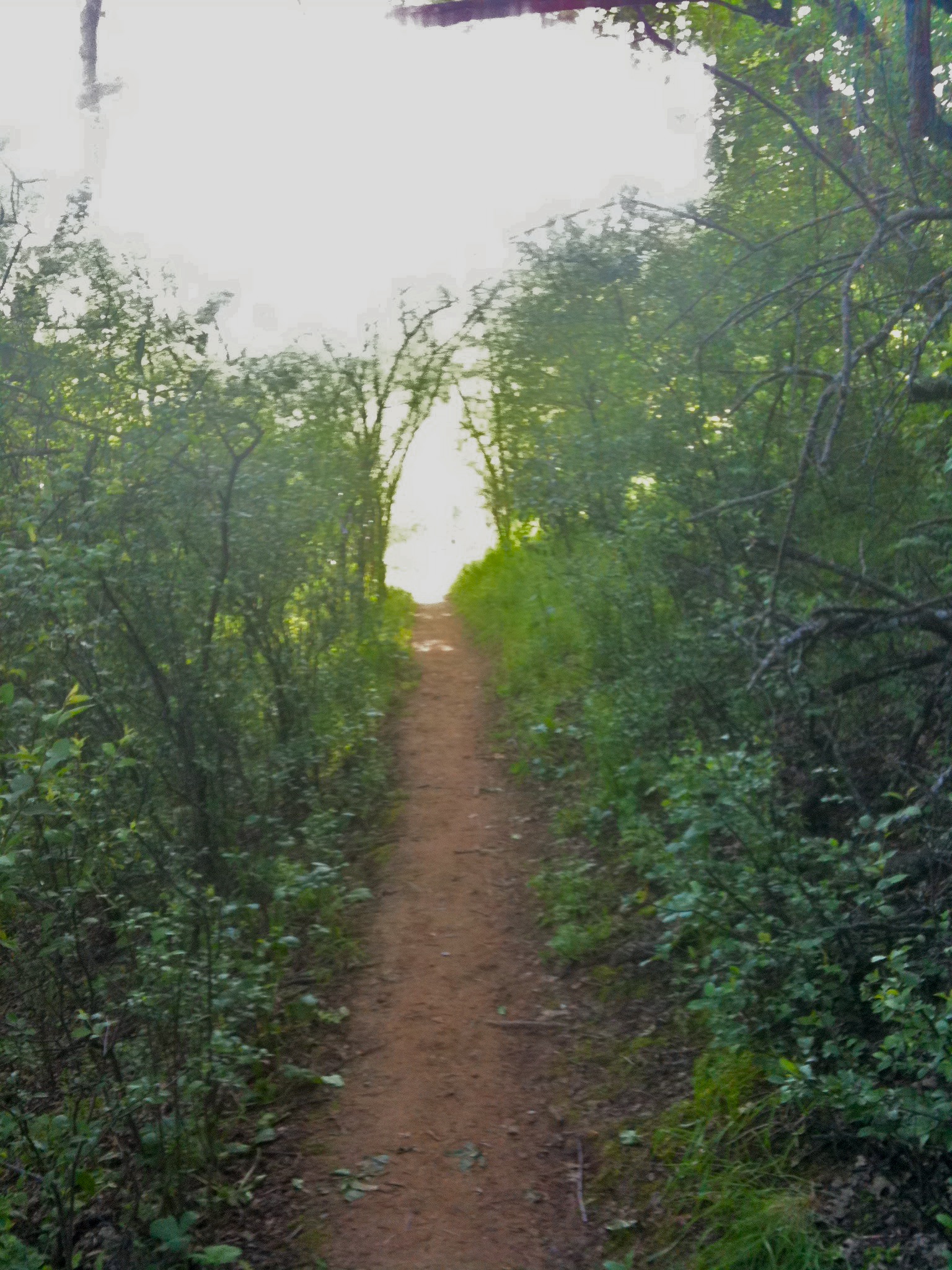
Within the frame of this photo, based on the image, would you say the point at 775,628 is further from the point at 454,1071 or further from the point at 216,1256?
the point at 216,1256

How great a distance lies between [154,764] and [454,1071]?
7.86 ft

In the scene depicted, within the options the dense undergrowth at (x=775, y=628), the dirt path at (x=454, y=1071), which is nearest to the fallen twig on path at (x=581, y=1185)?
the dirt path at (x=454, y=1071)

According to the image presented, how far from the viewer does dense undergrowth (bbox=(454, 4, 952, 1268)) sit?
438cm

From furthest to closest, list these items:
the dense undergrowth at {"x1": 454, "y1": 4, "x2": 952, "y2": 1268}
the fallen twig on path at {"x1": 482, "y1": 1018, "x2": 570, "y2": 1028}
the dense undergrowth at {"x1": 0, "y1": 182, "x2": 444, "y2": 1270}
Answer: the fallen twig on path at {"x1": 482, "y1": 1018, "x2": 570, "y2": 1028}, the dense undergrowth at {"x1": 0, "y1": 182, "x2": 444, "y2": 1270}, the dense undergrowth at {"x1": 454, "y1": 4, "x2": 952, "y2": 1268}

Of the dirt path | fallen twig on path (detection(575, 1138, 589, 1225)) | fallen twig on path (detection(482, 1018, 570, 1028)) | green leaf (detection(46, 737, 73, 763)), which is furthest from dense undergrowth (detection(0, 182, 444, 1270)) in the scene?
fallen twig on path (detection(575, 1138, 589, 1225))

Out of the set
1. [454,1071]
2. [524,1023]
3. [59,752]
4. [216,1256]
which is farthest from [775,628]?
[216,1256]

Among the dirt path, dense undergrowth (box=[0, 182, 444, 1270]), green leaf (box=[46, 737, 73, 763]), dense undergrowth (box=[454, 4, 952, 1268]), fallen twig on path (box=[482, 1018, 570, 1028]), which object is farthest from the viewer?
fallen twig on path (box=[482, 1018, 570, 1028])

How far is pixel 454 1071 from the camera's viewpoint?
5.87m

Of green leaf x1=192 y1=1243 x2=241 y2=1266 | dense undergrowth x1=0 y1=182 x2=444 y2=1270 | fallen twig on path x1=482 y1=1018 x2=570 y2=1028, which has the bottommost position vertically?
green leaf x1=192 y1=1243 x2=241 y2=1266

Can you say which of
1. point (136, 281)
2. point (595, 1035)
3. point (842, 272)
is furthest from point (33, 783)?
point (136, 281)

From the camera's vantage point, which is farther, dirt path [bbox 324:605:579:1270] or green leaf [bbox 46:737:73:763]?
dirt path [bbox 324:605:579:1270]

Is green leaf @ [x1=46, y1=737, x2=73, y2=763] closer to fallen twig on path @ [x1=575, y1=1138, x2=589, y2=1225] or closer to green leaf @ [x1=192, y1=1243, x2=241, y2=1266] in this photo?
green leaf @ [x1=192, y1=1243, x2=241, y2=1266]

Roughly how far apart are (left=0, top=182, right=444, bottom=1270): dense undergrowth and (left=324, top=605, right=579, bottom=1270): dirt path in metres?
0.34

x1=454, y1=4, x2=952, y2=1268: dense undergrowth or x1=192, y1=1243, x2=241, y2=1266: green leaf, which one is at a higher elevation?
x1=454, y1=4, x2=952, y2=1268: dense undergrowth
